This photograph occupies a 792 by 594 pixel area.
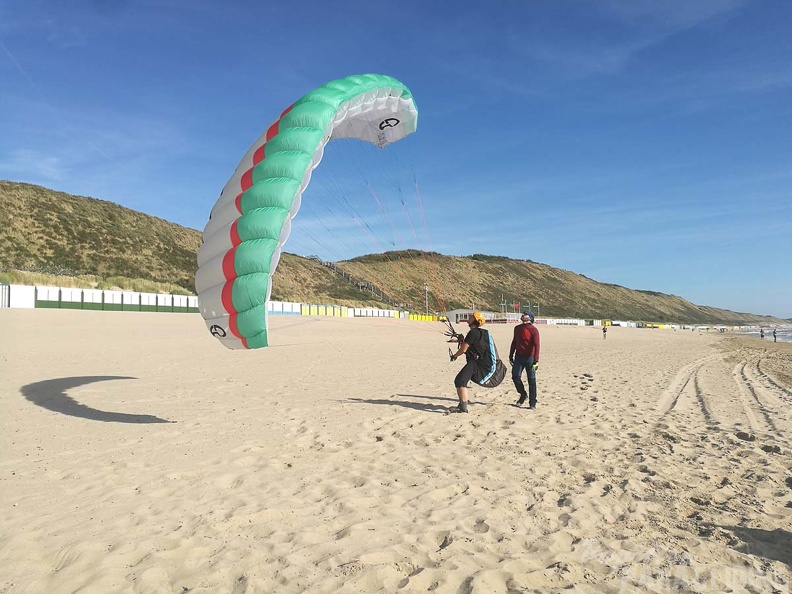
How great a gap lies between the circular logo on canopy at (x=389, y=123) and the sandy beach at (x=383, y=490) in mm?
5488

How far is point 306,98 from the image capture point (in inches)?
300

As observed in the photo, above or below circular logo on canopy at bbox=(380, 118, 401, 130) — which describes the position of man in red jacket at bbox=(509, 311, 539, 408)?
below

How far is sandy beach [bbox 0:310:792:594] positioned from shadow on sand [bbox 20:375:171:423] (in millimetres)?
70

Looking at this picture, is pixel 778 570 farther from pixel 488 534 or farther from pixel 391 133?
pixel 391 133

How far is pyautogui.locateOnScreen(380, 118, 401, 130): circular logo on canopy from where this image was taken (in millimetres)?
10237

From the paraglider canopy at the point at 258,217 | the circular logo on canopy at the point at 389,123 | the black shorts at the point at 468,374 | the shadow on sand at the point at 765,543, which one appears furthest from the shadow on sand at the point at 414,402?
the circular logo on canopy at the point at 389,123

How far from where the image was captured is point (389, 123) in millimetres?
10352

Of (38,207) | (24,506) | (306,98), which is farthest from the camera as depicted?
(38,207)

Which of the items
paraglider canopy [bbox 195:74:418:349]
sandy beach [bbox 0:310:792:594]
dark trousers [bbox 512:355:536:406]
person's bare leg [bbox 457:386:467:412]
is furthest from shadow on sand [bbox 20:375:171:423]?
dark trousers [bbox 512:355:536:406]

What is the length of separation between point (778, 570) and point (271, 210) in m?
6.01

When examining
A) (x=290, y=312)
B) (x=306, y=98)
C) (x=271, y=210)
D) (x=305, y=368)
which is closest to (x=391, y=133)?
(x=306, y=98)

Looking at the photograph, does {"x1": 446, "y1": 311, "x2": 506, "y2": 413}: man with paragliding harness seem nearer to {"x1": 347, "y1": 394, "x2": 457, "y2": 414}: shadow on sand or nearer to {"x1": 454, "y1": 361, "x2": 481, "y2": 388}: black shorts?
{"x1": 454, "y1": 361, "x2": 481, "y2": 388}: black shorts

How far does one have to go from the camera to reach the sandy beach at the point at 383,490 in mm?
3111

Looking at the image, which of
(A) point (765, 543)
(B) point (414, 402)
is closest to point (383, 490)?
(A) point (765, 543)
